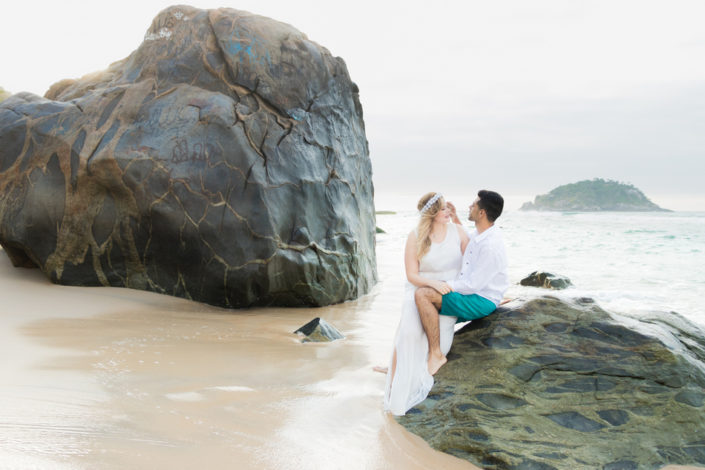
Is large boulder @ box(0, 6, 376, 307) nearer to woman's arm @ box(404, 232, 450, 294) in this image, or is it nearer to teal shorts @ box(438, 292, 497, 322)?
woman's arm @ box(404, 232, 450, 294)

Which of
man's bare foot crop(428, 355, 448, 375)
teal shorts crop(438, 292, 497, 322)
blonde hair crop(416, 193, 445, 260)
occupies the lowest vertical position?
man's bare foot crop(428, 355, 448, 375)

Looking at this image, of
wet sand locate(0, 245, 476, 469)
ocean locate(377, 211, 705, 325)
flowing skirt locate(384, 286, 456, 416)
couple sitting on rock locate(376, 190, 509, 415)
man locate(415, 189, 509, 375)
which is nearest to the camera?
wet sand locate(0, 245, 476, 469)

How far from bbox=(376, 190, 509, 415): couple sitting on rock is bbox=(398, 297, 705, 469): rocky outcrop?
0.13 metres

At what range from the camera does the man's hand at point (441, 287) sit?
3.67 m

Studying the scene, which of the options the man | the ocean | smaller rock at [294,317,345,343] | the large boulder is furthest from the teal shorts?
the large boulder

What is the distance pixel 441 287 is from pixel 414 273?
0.72 feet

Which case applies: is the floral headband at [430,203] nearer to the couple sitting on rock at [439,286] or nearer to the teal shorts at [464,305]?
the couple sitting on rock at [439,286]

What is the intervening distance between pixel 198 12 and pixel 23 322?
433 cm

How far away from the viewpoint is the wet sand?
106 inches

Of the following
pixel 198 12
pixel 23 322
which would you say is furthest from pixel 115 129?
pixel 23 322

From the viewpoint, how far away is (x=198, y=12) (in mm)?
7070

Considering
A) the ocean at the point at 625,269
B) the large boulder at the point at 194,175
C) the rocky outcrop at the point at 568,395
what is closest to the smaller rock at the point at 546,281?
the ocean at the point at 625,269

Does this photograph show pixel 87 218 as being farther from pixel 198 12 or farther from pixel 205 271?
pixel 198 12

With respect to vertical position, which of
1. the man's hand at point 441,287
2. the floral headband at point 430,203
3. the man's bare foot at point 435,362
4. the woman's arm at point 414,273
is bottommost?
the man's bare foot at point 435,362
